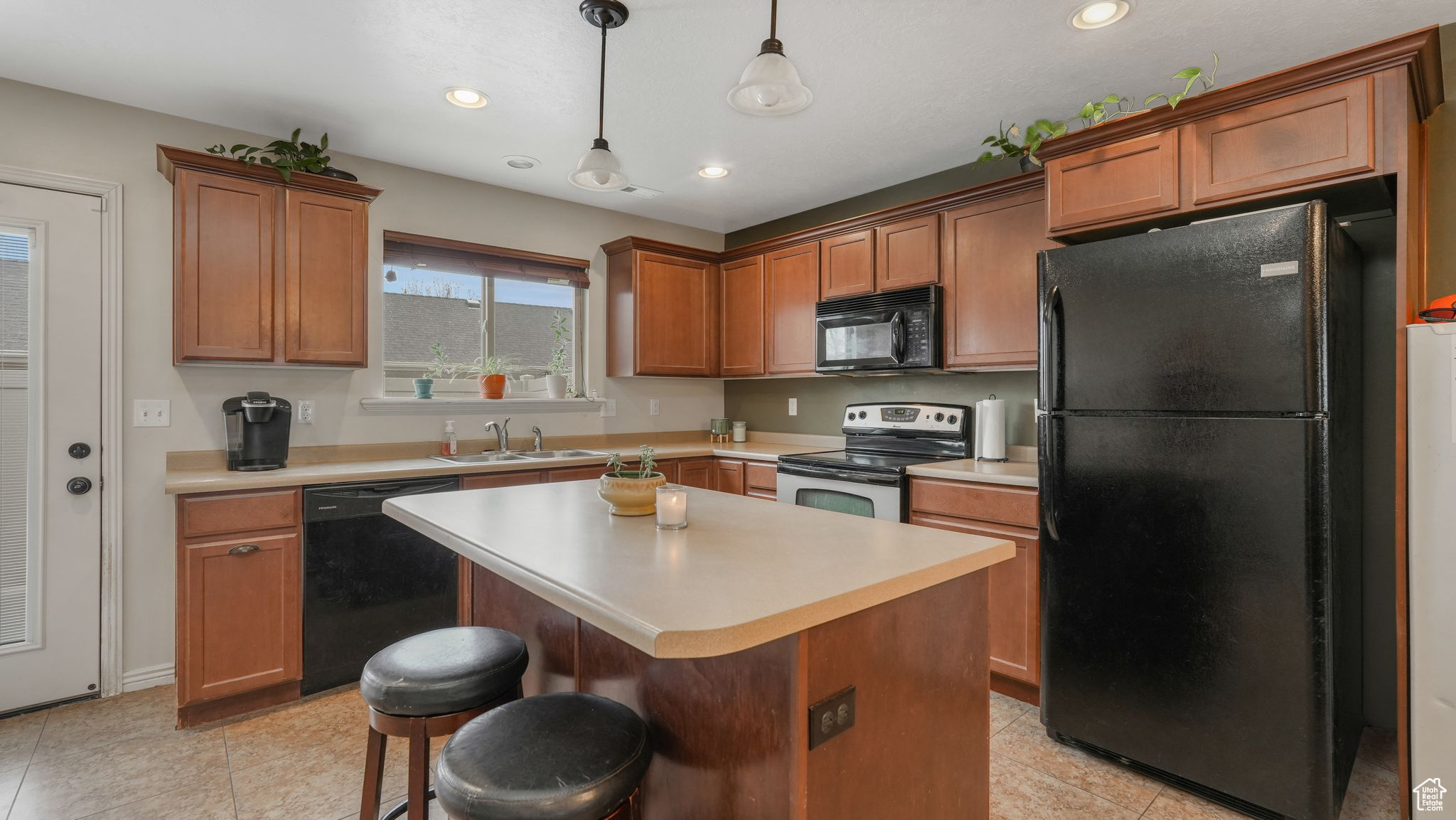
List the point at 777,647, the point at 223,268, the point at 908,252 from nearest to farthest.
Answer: the point at 777,647
the point at 223,268
the point at 908,252

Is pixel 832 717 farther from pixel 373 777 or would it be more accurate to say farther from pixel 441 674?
pixel 373 777

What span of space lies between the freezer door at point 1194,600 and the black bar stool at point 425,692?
180 cm

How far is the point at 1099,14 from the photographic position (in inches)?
82.5

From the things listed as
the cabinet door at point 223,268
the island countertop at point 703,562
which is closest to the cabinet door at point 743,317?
the island countertop at point 703,562

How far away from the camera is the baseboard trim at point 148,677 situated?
2801 mm

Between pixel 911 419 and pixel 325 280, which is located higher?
pixel 325 280

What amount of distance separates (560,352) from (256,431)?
5.57ft

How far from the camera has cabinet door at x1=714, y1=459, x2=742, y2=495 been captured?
393cm

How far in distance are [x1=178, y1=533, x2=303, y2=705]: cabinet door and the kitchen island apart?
1412mm

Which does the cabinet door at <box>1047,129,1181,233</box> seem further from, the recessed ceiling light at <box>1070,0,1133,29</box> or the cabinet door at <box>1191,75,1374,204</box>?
the recessed ceiling light at <box>1070,0,1133,29</box>

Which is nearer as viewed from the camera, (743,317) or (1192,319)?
(1192,319)

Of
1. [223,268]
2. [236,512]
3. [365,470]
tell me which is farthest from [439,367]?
[236,512]

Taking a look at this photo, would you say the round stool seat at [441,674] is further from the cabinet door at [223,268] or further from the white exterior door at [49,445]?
the white exterior door at [49,445]

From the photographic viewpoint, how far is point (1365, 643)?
2438mm
